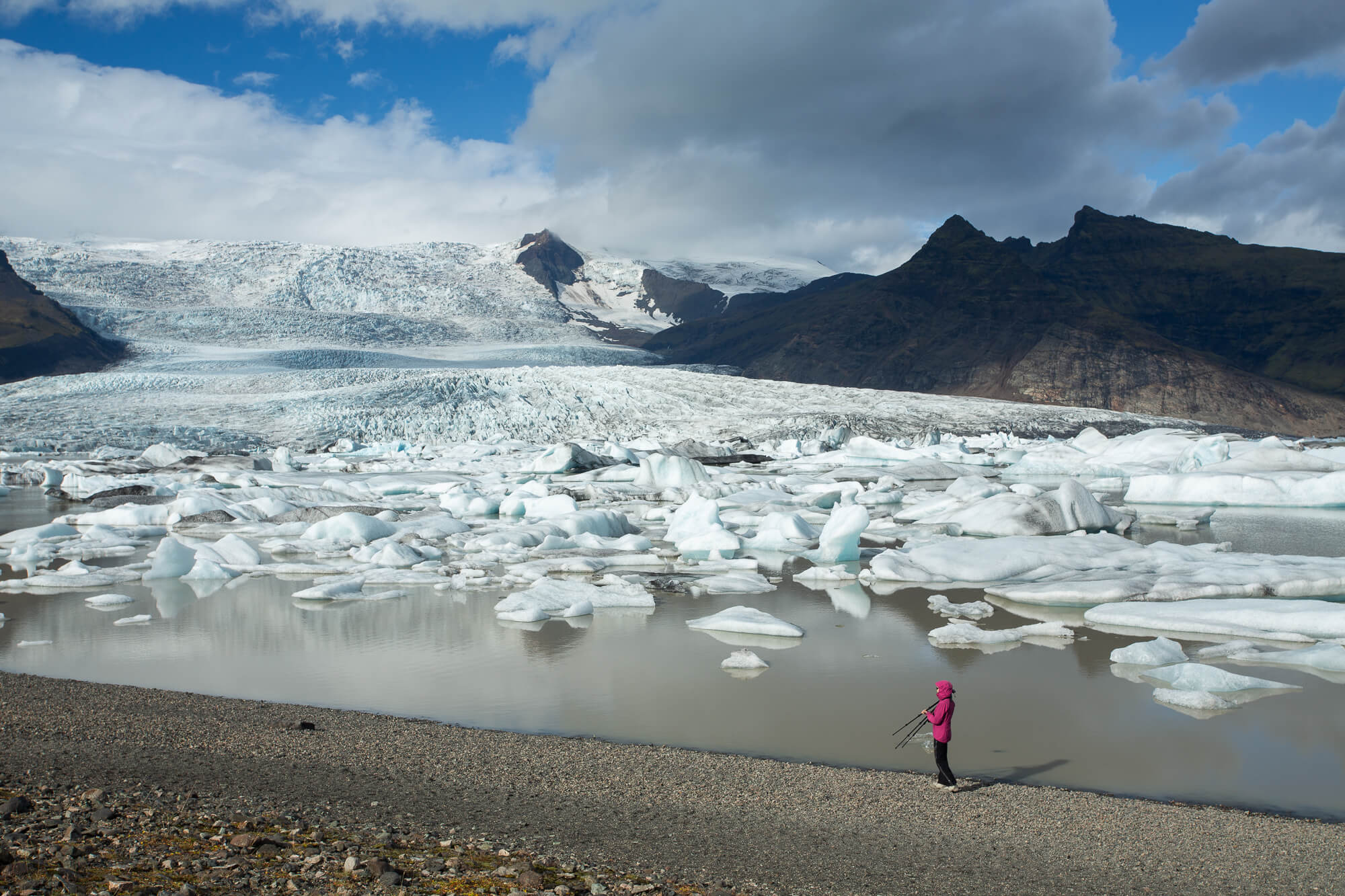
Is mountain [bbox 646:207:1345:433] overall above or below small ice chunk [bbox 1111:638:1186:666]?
above

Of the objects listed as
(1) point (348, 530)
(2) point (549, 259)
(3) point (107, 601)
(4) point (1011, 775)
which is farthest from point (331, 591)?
(2) point (549, 259)

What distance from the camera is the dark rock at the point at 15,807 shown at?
10.7 ft

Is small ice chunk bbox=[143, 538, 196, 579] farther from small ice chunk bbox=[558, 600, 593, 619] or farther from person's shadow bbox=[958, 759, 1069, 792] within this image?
person's shadow bbox=[958, 759, 1069, 792]

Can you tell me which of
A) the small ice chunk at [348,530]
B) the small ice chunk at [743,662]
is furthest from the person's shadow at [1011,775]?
the small ice chunk at [348,530]

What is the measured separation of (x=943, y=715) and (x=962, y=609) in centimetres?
473

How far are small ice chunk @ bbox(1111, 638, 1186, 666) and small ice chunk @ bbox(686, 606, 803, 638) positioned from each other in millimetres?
2618

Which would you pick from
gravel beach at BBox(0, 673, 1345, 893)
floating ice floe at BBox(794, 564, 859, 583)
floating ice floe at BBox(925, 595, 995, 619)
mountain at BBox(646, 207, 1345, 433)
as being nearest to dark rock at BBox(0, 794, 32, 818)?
gravel beach at BBox(0, 673, 1345, 893)

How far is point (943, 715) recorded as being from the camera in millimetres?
4547

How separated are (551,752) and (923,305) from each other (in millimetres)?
79663

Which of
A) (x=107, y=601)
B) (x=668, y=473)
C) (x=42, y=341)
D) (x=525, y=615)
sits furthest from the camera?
(x=42, y=341)

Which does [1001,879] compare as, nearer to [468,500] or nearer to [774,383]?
[468,500]

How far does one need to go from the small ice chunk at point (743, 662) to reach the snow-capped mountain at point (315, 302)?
48333 millimetres

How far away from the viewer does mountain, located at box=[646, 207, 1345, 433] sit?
6494cm

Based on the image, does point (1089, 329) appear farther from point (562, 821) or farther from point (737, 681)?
point (562, 821)
